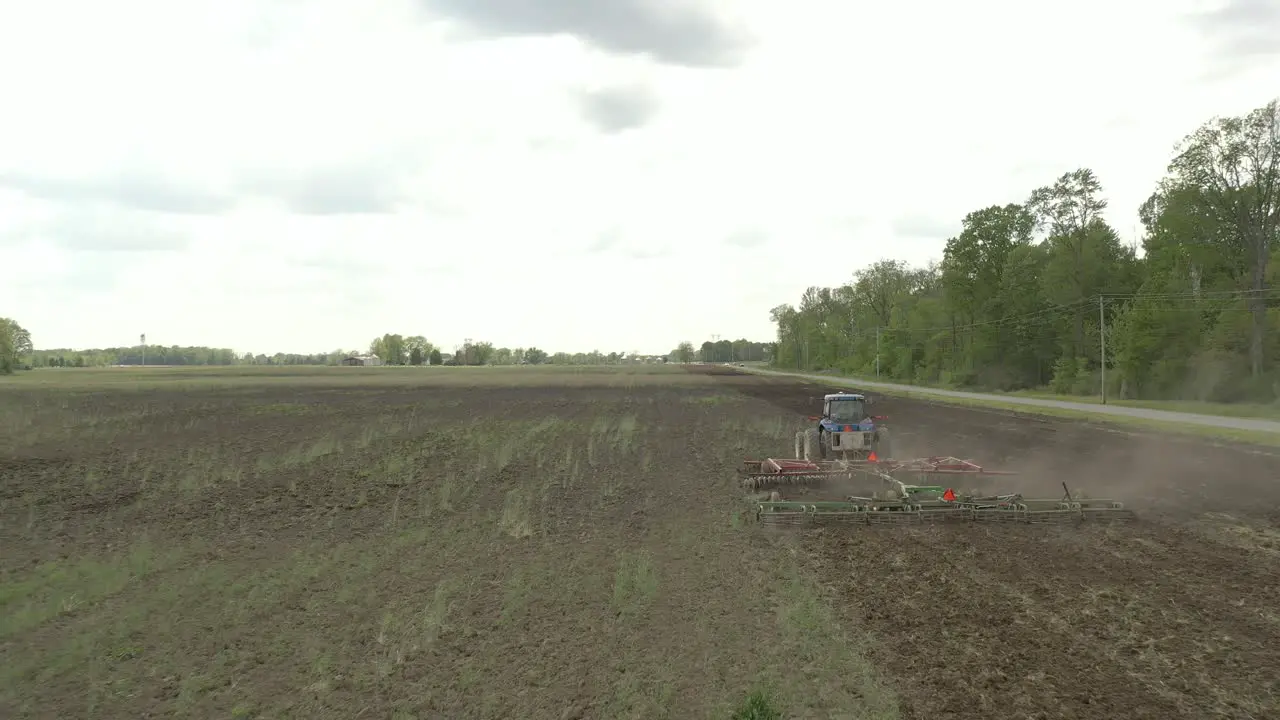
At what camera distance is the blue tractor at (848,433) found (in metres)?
21.1

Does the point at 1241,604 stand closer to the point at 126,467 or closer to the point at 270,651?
the point at 270,651

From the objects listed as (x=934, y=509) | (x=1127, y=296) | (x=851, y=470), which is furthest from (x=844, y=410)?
(x=1127, y=296)

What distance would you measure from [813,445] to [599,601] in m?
13.4

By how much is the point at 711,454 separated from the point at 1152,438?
20491mm

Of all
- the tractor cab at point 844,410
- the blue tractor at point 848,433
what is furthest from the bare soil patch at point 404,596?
the tractor cab at point 844,410

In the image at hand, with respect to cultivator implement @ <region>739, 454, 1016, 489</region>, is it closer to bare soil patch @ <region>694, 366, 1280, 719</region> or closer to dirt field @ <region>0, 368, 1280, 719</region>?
dirt field @ <region>0, 368, 1280, 719</region>

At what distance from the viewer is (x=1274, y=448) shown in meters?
26.8

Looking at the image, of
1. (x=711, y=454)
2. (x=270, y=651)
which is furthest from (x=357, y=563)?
(x=711, y=454)

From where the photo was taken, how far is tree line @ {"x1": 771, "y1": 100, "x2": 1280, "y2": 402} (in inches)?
1895

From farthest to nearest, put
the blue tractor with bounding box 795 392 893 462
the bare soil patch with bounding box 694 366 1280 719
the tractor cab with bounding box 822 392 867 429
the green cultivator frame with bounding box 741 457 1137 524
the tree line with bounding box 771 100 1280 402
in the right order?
1. the tree line with bounding box 771 100 1280 402
2. the tractor cab with bounding box 822 392 867 429
3. the blue tractor with bounding box 795 392 893 462
4. the green cultivator frame with bounding box 741 457 1137 524
5. the bare soil patch with bounding box 694 366 1280 719

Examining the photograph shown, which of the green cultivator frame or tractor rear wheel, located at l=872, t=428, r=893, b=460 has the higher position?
tractor rear wheel, located at l=872, t=428, r=893, b=460

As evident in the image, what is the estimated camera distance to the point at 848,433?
21.2 meters

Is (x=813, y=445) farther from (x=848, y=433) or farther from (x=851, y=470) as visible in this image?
(x=851, y=470)

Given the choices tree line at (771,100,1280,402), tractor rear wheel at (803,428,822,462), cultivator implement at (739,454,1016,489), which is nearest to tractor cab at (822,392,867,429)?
tractor rear wheel at (803,428,822,462)
